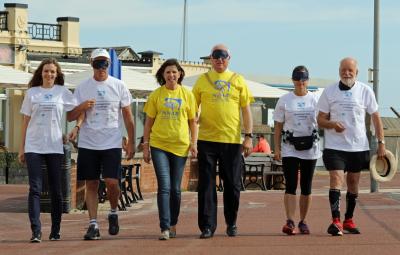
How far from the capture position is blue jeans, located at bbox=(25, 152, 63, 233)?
12469 mm

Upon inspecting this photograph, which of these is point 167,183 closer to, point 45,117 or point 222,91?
point 222,91

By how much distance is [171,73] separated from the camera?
42.0 feet

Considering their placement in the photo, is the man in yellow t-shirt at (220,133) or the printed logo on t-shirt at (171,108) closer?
the printed logo on t-shirt at (171,108)

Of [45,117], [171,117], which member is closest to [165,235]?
[171,117]

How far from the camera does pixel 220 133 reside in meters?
12.9

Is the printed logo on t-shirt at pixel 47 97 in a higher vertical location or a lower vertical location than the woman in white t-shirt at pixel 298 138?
higher

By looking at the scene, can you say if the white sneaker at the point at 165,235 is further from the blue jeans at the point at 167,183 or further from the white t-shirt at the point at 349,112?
the white t-shirt at the point at 349,112

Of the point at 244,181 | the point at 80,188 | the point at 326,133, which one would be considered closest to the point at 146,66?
the point at 244,181

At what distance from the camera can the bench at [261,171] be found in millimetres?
27078

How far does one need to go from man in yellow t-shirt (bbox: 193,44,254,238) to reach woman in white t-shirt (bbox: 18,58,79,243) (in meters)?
1.40

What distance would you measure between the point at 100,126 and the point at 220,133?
4.13 ft

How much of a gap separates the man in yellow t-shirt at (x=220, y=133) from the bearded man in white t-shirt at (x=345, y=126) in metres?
0.87

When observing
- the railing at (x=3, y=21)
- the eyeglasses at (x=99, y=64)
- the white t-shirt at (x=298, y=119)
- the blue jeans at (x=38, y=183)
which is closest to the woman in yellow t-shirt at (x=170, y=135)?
the eyeglasses at (x=99, y=64)

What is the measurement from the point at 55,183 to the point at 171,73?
165 cm
